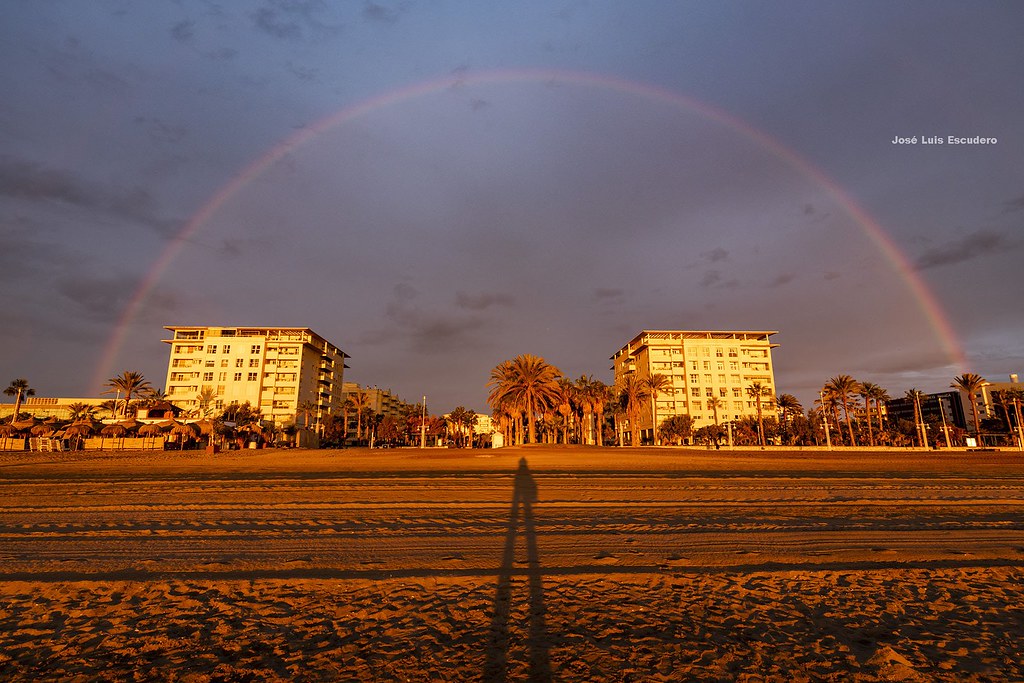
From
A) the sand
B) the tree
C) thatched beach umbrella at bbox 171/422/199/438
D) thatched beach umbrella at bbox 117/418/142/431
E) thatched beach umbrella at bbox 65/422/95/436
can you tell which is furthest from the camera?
the tree

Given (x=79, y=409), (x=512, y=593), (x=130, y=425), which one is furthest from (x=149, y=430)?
(x=79, y=409)

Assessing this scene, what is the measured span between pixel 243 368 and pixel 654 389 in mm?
86515

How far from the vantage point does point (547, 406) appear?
198 feet

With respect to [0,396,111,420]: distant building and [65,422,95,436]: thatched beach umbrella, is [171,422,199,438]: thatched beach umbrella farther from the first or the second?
[0,396,111,420]: distant building

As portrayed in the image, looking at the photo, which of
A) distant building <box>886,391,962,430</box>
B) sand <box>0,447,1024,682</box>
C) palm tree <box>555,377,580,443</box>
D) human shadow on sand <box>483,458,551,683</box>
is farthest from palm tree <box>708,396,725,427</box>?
human shadow on sand <box>483,458,551,683</box>

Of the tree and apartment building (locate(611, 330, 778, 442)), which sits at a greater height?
apartment building (locate(611, 330, 778, 442))

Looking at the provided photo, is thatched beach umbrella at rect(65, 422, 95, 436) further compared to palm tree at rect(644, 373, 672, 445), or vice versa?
palm tree at rect(644, 373, 672, 445)

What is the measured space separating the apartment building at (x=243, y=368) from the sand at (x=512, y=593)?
10232 cm

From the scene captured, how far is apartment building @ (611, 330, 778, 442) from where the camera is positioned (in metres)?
116

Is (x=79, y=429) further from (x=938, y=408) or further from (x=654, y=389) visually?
(x=938, y=408)

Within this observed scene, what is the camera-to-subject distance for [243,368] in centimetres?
10638

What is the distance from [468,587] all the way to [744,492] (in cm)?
1144

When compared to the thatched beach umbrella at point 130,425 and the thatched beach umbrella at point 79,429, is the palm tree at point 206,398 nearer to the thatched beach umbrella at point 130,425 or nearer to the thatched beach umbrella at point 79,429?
the thatched beach umbrella at point 130,425

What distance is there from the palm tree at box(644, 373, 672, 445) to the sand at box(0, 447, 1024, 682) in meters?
75.5
